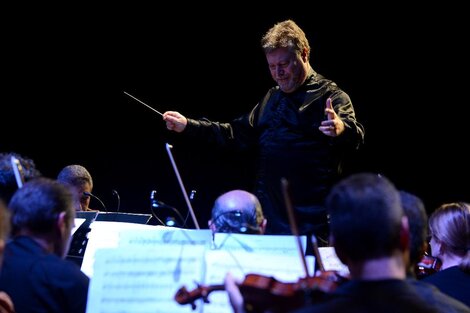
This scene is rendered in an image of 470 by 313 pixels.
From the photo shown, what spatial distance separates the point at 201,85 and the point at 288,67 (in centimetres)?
208

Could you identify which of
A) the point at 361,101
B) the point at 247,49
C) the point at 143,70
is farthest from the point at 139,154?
the point at 361,101

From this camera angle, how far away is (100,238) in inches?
133

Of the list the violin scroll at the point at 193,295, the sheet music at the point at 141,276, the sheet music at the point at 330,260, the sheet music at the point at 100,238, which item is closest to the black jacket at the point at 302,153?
the sheet music at the point at 330,260

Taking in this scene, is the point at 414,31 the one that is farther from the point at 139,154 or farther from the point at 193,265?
the point at 193,265

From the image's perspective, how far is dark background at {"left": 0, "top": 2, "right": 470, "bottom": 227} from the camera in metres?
5.34

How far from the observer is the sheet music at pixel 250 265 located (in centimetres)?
223

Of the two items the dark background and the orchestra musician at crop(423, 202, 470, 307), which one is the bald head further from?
the dark background

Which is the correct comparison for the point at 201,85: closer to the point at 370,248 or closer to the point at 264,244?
the point at 264,244

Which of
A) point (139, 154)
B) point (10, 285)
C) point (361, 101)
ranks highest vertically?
point (361, 101)

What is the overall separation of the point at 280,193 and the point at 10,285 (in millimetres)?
1737

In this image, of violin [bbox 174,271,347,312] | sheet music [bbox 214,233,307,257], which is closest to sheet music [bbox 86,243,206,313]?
sheet music [bbox 214,233,307,257]

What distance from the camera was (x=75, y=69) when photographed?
5695 millimetres

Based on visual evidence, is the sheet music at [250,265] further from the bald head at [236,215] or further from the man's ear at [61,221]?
the man's ear at [61,221]

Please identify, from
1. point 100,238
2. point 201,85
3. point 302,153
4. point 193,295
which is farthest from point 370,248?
point 201,85
